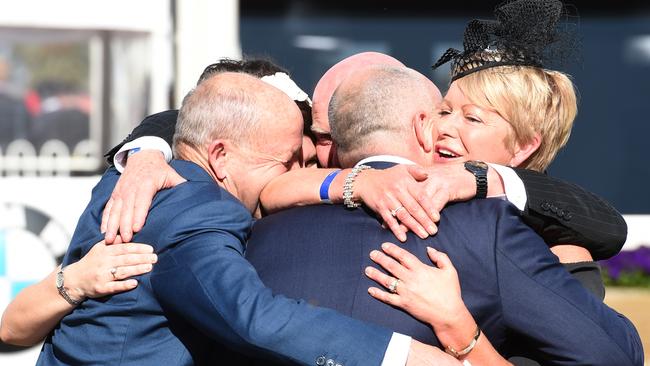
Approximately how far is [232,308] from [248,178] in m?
0.51

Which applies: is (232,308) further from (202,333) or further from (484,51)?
(484,51)

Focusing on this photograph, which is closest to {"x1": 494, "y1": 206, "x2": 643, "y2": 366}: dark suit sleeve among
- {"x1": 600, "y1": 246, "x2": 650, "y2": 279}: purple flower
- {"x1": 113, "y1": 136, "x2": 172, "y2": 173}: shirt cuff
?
{"x1": 113, "y1": 136, "x2": 172, "y2": 173}: shirt cuff

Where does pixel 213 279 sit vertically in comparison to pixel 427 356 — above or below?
above

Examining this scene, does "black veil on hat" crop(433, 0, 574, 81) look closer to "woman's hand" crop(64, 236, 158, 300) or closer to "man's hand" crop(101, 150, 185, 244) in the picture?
"man's hand" crop(101, 150, 185, 244)

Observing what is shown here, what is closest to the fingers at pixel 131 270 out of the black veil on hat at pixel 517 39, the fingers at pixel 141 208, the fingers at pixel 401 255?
the fingers at pixel 141 208

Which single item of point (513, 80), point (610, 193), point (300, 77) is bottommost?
point (610, 193)

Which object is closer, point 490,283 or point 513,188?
point 490,283

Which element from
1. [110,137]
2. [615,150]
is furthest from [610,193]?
[110,137]

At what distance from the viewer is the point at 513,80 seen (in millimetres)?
2857

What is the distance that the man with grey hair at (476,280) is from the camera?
2.43m

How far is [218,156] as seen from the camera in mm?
2758

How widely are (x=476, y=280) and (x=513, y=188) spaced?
0.30 m

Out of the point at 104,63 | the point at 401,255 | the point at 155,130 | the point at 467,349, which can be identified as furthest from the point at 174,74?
the point at 467,349

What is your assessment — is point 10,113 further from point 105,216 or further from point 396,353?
point 396,353
